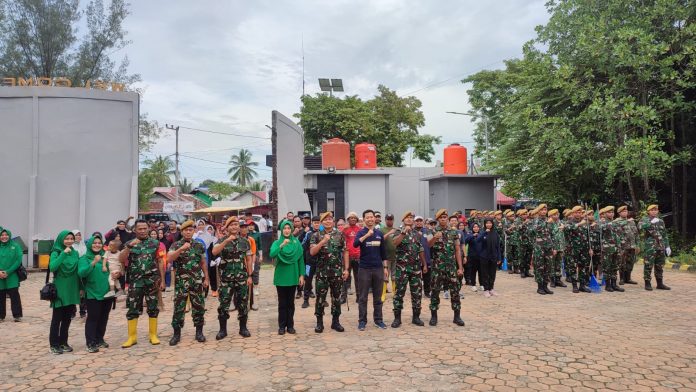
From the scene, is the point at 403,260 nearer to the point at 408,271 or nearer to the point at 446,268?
the point at 408,271

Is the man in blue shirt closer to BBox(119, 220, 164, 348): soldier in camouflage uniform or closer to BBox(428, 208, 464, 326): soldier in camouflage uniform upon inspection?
BBox(428, 208, 464, 326): soldier in camouflage uniform

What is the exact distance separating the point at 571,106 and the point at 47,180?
18869 mm

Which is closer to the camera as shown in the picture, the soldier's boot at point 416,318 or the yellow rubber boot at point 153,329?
the yellow rubber boot at point 153,329

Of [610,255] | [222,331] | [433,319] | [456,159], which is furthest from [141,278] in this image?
[456,159]

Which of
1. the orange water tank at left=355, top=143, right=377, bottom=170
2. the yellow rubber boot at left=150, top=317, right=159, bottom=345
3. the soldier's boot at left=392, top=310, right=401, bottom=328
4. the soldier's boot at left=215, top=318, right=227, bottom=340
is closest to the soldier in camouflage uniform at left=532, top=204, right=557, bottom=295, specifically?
the soldier's boot at left=392, top=310, right=401, bottom=328

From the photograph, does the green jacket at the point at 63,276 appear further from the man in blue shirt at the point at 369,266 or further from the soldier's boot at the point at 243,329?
the man in blue shirt at the point at 369,266

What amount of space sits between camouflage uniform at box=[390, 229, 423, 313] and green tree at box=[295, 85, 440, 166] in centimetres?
2735

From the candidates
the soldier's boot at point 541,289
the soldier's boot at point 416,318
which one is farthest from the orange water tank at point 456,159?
the soldier's boot at point 416,318

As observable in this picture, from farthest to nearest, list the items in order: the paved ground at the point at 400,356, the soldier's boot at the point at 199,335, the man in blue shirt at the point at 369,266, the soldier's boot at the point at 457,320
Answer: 1. the soldier's boot at the point at 457,320
2. the man in blue shirt at the point at 369,266
3. the soldier's boot at the point at 199,335
4. the paved ground at the point at 400,356

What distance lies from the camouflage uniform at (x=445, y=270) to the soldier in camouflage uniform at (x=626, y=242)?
5236 millimetres

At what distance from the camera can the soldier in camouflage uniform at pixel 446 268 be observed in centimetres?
723

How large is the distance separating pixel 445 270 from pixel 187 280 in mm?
3829

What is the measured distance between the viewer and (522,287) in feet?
35.6

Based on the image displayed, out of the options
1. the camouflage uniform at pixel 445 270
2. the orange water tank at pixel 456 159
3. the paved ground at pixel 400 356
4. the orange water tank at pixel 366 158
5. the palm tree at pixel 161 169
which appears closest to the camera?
the paved ground at pixel 400 356
